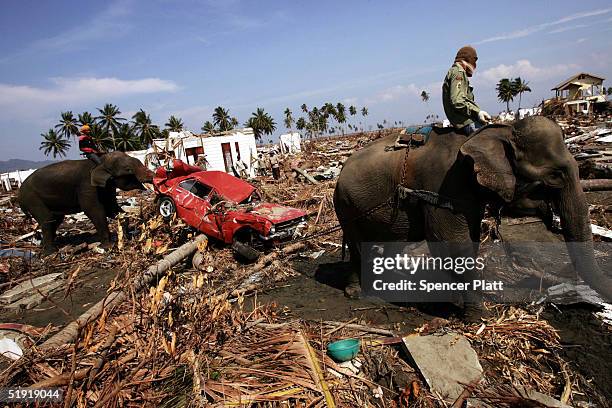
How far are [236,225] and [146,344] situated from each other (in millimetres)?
4558

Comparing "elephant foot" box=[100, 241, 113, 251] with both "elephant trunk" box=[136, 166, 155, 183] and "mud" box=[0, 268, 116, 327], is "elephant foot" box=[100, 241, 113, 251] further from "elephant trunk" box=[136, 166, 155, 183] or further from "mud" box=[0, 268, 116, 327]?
"elephant trunk" box=[136, 166, 155, 183]

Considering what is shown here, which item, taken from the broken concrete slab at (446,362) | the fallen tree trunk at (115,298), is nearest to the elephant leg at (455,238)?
the broken concrete slab at (446,362)

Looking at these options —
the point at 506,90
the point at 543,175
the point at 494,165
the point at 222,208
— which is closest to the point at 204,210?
the point at 222,208

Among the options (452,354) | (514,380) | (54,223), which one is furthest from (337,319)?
(54,223)

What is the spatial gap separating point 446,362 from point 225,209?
19.7 ft

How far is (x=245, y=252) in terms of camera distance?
7676 mm

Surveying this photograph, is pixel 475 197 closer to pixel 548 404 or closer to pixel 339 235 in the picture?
pixel 548 404

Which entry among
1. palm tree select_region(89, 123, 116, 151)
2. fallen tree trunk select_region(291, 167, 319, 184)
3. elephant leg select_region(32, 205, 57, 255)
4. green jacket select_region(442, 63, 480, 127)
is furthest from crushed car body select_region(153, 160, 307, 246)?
palm tree select_region(89, 123, 116, 151)

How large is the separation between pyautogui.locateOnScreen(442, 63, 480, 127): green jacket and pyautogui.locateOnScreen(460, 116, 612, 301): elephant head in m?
0.80

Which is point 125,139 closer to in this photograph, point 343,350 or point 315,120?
point 315,120

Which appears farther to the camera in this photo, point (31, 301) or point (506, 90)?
point (506, 90)

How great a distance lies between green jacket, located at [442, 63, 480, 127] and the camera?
456 cm

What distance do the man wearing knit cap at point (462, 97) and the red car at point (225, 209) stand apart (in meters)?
4.39

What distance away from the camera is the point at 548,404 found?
2.88 m
